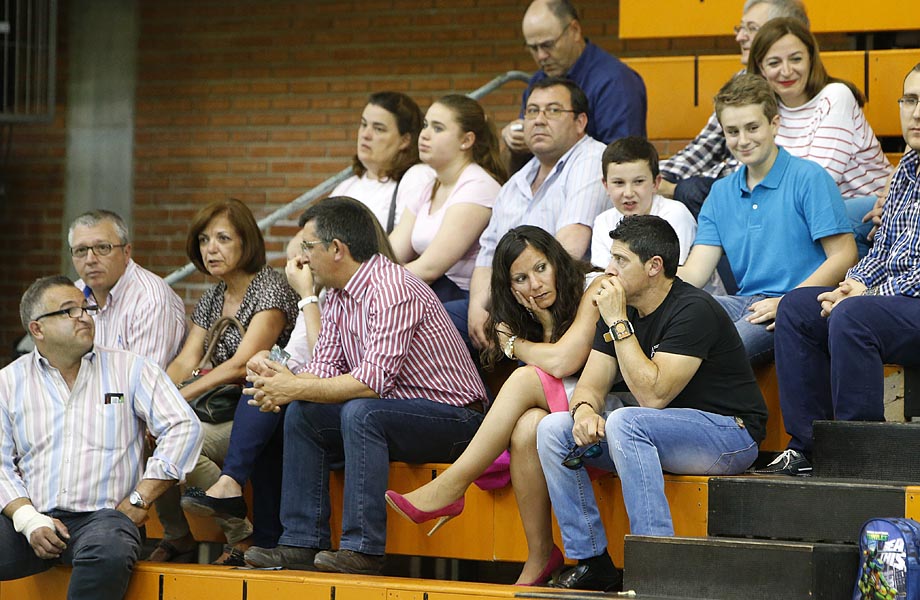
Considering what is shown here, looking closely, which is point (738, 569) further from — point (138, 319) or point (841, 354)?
point (138, 319)

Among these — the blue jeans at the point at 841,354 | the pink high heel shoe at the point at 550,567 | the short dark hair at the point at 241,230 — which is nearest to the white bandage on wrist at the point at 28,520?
the short dark hair at the point at 241,230

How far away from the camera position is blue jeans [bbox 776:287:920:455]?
3.55 metres

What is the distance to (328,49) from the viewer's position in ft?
25.5

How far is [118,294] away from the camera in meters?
4.78

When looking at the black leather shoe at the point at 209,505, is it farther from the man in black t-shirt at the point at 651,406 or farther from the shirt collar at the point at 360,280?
the man in black t-shirt at the point at 651,406

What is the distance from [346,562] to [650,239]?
1246 mm

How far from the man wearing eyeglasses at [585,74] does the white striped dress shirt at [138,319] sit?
1.47m

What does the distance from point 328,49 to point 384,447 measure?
4323mm

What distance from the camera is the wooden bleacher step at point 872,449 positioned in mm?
3523

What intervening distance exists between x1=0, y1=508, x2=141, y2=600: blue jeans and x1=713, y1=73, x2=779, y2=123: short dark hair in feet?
7.27

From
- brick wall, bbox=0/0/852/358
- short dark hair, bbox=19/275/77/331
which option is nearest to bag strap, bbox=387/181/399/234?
short dark hair, bbox=19/275/77/331

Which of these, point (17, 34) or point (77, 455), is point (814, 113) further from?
point (17, 34)

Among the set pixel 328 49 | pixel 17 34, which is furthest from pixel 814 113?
pixel 17 34

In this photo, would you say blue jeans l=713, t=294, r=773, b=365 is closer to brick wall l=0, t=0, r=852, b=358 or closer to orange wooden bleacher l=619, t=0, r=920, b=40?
orange wooden bleacher l=619, t=0, r=920, b=40
